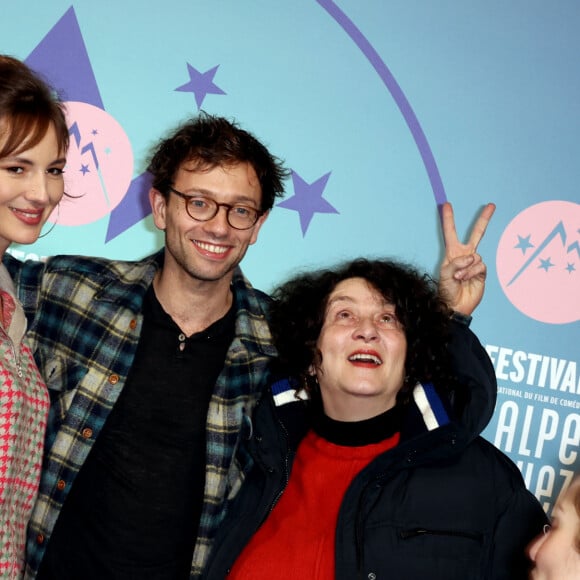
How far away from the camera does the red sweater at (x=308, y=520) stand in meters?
1.83

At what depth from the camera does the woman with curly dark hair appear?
180cm

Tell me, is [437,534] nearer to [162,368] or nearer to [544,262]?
[162,368]

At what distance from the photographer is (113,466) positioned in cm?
199

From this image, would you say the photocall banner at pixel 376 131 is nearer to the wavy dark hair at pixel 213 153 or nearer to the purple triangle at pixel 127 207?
the purple triangle at pixel 127 207

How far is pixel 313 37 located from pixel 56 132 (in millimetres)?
1179

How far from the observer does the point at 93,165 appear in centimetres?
265

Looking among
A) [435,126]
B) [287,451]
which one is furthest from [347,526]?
[435,126]

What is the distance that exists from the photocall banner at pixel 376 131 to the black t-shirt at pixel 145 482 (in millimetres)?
719

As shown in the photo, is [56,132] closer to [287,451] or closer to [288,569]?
[287,451]

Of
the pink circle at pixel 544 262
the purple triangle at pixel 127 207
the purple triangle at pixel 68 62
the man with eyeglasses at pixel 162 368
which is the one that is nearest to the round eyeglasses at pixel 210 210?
the man with eyeglasses at pixel 162 368

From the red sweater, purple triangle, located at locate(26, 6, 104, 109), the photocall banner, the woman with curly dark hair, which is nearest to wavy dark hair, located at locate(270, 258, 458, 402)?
the woman with curly dark hair

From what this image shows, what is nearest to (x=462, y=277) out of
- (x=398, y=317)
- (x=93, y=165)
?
(x=398, y=317)

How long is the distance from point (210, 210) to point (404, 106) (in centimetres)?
95

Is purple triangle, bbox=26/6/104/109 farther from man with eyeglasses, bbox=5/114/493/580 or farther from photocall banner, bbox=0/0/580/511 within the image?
man with eyeglasses, bbox=5/114/493/580
